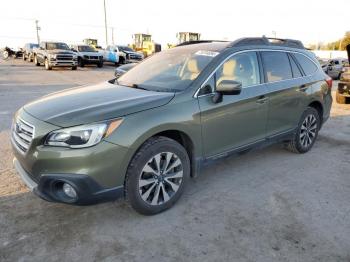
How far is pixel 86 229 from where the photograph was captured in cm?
308

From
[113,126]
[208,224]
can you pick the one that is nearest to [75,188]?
[113,126]

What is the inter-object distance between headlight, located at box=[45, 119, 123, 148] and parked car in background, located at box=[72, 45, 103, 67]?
24.0 metres

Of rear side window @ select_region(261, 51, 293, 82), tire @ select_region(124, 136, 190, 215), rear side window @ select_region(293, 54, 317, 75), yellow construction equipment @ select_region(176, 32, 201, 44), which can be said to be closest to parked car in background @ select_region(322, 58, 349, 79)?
yellow construction equipment @ select_region(176, 32, 201, 44)

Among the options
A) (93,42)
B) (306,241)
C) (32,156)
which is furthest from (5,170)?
(93,42)

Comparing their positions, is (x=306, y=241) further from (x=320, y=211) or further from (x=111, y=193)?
(x=111, y=193)

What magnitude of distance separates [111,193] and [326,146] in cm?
426

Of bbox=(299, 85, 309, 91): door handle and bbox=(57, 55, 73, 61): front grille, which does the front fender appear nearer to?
bbox=(299, 85, 309, 91): door handle

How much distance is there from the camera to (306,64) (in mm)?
5164

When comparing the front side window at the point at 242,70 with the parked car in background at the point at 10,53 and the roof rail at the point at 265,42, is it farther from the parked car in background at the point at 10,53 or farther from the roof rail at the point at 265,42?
the parked car in background at the point at 10,53

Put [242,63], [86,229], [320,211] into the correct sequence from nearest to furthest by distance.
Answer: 1. [86,229]
2. [320,211]
3. [242,63]

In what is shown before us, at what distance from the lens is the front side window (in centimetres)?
377

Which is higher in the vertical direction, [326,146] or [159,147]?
[159,147]

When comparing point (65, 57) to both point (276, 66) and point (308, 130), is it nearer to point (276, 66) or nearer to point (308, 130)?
point (308, 130)

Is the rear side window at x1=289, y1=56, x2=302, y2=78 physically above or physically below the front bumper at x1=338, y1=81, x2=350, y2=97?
above
